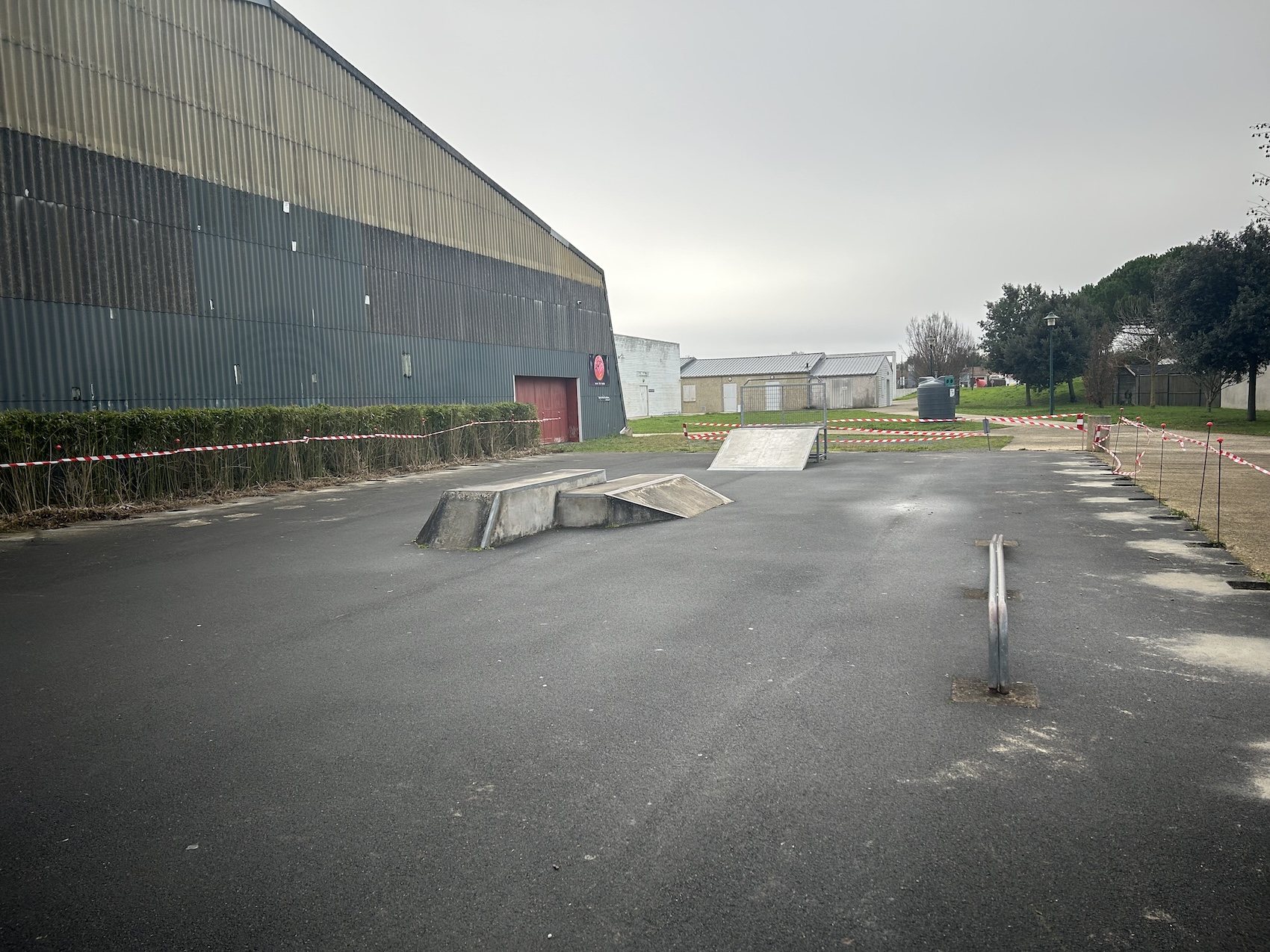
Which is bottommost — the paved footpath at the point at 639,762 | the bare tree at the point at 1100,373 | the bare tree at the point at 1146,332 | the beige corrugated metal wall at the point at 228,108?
the paved footpath at the point at 639,762

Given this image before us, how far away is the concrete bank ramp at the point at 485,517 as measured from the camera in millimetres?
10352

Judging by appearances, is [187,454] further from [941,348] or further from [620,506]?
[941,348]

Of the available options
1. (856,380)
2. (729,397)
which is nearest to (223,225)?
(729,397)

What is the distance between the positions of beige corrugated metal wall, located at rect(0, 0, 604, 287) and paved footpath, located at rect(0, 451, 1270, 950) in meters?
12.1

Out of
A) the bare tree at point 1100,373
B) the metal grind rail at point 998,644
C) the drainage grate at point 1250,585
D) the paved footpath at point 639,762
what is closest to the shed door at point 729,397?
the bare tree at point 1100,373

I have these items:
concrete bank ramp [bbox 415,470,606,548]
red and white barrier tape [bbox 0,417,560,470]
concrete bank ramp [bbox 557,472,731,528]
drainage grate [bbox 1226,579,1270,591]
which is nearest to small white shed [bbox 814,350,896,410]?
red and white barrier tape [bbox 0,417,560,470]

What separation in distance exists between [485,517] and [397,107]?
19.1 m

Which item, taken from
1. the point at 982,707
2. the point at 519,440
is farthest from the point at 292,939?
the point at 519,440

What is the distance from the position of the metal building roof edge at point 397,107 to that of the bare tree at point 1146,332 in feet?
100

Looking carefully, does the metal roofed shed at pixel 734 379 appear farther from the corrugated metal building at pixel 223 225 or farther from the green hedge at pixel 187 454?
the green hedge at pixel 187 454

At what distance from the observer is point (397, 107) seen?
24.9 m

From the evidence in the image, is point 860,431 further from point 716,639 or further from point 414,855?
point 414,855

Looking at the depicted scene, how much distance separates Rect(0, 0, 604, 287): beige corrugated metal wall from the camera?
15672mm

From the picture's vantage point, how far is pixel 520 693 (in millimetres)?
5082
